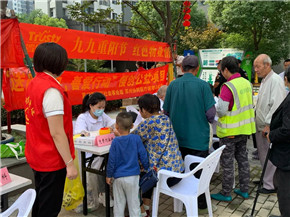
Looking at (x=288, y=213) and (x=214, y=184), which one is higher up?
(x=288, y=213)

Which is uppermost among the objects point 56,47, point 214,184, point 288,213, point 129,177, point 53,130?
point 56,47

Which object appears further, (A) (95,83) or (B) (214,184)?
(A) (95,83)

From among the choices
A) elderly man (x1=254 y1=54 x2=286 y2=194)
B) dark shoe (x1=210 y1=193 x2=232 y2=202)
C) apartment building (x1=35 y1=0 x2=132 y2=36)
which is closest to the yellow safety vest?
elderly man (x1=254 y1=54 x2=286 y2=194)

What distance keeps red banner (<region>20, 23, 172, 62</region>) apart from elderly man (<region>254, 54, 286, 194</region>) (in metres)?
2.34

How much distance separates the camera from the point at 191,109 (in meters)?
2.83

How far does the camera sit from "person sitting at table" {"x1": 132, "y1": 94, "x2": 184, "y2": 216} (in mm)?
2574

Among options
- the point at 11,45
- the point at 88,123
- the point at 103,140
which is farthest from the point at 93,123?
the point at 11,45

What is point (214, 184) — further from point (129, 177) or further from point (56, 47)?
point (56, 47)

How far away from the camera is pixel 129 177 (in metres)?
2.47

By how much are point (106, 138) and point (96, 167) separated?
47cm

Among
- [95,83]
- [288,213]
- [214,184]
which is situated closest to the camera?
[288,213]

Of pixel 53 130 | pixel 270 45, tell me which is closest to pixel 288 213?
pixel 53 130

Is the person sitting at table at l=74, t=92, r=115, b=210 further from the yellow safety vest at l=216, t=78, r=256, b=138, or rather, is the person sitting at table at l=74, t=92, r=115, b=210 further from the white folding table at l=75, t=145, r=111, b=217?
the yellow safety vest at l=216, t=78, r=256, b=138

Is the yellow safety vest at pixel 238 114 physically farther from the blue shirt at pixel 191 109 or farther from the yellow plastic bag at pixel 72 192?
the yellow plastic bag at pixel 72 192
